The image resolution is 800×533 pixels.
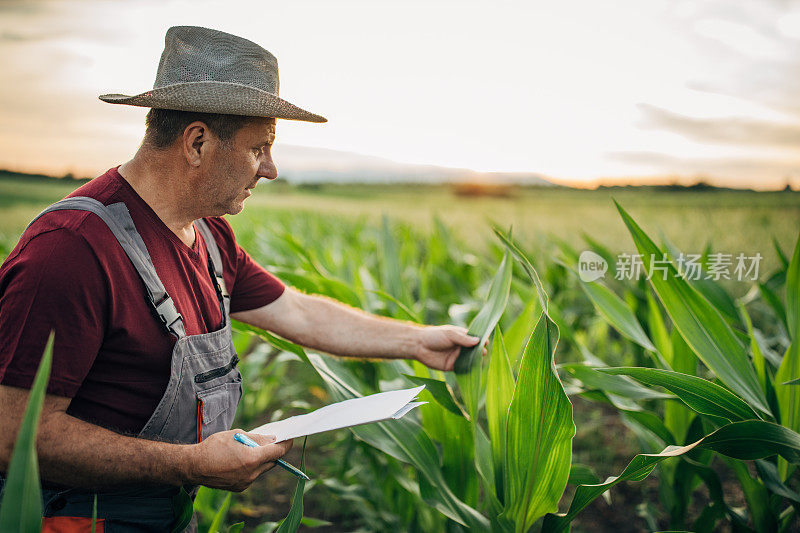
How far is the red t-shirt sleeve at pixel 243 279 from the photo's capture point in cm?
128

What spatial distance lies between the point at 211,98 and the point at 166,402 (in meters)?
0.52

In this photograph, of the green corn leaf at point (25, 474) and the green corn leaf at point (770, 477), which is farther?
the green corn leaf at point (770, 477)

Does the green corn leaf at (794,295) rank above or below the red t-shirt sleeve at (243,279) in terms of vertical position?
above

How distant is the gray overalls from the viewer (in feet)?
2.96

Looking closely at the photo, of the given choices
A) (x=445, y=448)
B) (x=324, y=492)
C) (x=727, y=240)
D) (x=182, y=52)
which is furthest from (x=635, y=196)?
(x=182, y=52)

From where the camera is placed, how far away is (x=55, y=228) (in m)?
0.84

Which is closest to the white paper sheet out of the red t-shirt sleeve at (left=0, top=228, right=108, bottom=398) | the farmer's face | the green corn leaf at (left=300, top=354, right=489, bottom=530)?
the green corn leaf at (left=300, top=354, right=489, bottom=530)

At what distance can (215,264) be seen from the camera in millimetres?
1185

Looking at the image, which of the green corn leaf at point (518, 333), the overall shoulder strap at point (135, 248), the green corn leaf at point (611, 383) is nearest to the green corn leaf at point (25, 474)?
the overall shoulder strap at point (135, 248)

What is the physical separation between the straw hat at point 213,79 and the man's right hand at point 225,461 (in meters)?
0.56

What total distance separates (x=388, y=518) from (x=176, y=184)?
3.68 feet

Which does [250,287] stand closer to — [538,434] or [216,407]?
[216,407]

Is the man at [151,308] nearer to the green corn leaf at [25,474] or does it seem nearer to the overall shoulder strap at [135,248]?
the overall shoulder strap at [135,248]

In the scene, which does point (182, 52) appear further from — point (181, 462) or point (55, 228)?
point (181, 462)
